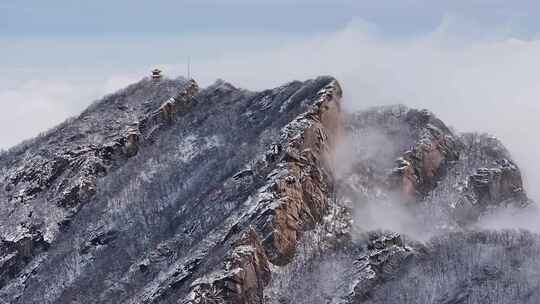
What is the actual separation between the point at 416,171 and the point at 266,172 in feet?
89.5

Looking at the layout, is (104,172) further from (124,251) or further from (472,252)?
(472,252)

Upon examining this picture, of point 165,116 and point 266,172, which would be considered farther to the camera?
point 165,116

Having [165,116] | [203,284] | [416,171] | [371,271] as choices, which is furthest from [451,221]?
[165,116]

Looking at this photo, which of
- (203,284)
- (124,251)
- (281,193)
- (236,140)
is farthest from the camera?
(236,140)

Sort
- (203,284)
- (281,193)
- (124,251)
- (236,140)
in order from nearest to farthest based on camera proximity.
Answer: (203,284), (281,193), (124,251), (236,140)

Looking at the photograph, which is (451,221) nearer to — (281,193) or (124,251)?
(281,193)

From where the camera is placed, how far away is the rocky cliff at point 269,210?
15025cm

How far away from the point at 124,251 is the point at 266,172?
88.1 feet

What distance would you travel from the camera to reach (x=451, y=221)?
168 m

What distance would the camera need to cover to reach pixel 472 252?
15438 centimetres

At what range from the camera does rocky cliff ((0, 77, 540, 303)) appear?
150250 millimetres

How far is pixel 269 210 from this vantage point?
507 feet

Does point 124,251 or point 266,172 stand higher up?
point 266,172

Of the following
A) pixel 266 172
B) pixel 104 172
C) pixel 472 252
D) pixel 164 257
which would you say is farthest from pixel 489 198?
pixel 104 172
